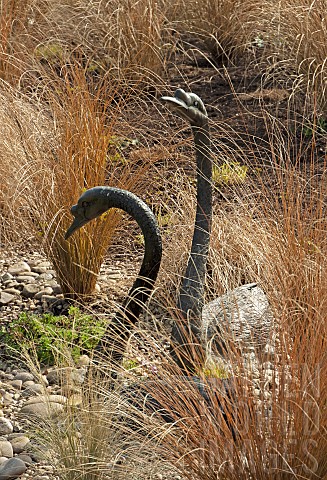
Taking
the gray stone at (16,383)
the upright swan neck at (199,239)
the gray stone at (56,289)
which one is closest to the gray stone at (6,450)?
the gray stone at (16,383)

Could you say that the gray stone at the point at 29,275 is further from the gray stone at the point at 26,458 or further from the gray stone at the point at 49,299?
the gray stone at the point at 26,458

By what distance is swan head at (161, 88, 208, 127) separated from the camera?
350 centimetres

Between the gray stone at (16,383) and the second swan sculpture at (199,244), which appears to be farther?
the gray stone at (16,383)

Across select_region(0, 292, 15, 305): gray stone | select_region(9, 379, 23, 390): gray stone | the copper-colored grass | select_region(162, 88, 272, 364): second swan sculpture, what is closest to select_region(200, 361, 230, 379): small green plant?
select_region(162, 88, 272, 364): second swan sculpture

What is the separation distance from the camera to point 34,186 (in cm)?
462

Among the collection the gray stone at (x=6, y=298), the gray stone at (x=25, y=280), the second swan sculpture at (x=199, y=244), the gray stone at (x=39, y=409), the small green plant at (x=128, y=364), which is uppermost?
the second swan sculpture at (x=199, y=244)

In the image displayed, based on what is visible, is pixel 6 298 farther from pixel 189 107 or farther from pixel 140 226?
pixel 189 107

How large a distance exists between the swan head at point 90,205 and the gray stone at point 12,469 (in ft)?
2.69

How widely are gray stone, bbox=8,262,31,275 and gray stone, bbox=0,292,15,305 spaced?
245 mm

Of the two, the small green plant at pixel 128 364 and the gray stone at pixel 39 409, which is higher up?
the small green plant at pixel 128 364

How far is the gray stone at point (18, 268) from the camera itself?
15.9 feet

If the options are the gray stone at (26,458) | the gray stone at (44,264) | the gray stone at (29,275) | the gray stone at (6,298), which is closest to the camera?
the gray stone at (26,458)

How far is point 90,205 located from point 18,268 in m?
1.50

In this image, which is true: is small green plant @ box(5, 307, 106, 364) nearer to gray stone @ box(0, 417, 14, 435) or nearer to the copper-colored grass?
gray stone @ box(0, 417, 14, 435)
